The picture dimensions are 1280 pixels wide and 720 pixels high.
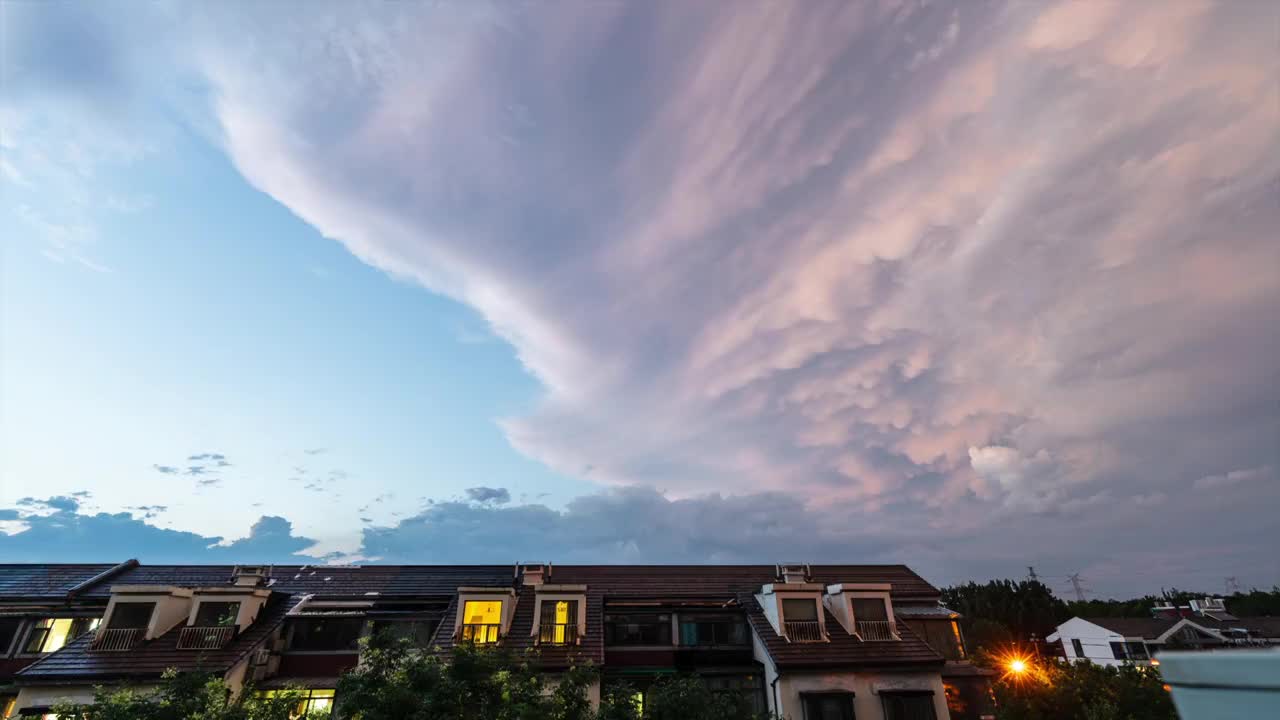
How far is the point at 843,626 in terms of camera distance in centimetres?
3584

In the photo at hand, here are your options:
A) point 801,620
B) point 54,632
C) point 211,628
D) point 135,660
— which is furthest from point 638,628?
point 54,632

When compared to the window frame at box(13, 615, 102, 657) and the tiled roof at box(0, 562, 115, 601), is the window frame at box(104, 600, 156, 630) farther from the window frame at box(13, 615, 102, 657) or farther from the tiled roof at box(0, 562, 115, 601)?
the tiled roof at box(0, 562, 115, 601)

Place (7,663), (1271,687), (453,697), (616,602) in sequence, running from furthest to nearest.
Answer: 1. (616,602)
2. (7,663)
3. (453,697)
4. (1271,687)

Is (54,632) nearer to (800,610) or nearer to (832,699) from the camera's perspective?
(800,610)

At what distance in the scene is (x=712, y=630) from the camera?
121ft

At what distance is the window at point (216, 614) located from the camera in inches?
1259

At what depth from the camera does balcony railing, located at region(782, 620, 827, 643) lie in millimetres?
34188

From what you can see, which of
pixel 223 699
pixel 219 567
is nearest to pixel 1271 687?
pixel 223 699

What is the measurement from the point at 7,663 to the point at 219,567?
35.7ft

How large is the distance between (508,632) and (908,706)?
22.9 meters

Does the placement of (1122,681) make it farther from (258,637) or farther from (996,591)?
(996,591)

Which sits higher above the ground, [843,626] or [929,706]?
[843,626]

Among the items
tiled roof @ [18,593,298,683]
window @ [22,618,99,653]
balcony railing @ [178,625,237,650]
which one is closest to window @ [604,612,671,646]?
tiled roof @ [18,593,298,683]

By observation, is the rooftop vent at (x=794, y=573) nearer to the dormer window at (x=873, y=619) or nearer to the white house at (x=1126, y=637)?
the dormer window at (x=873, y=619)
